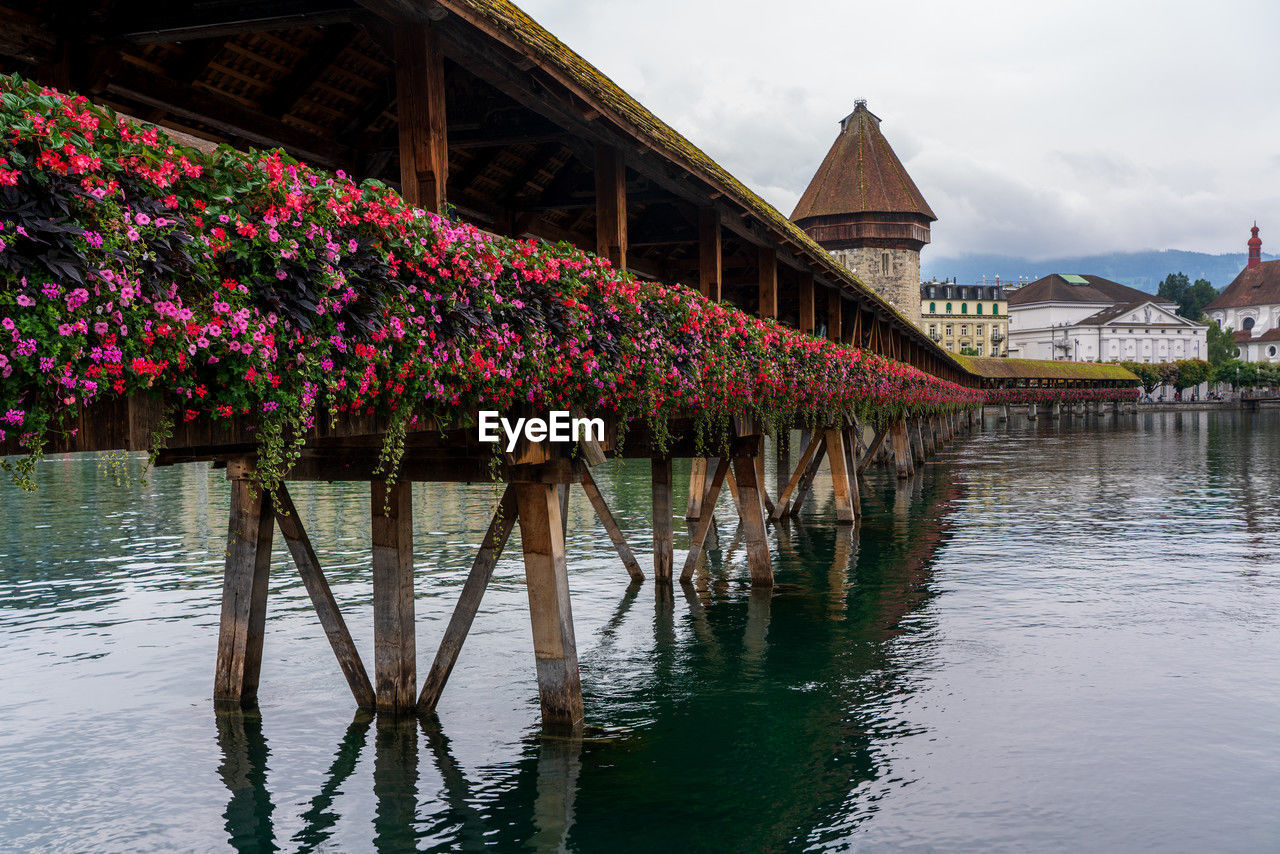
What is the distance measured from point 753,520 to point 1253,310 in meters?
156

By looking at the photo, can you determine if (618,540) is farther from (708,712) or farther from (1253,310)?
(1253,310)

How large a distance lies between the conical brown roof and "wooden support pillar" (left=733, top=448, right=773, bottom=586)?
46692mm

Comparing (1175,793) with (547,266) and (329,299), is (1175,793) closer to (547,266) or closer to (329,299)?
(547,266)

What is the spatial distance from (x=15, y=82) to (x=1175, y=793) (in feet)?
24.3

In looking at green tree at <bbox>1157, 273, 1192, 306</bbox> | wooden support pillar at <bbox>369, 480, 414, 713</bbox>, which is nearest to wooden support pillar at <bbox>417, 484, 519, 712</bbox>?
wooden support pillar at <bbox>369, 480, 414, 713</bbox>

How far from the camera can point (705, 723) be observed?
29.3 ft

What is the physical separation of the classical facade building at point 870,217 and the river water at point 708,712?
41587 millimetres

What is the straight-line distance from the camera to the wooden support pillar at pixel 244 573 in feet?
27.5

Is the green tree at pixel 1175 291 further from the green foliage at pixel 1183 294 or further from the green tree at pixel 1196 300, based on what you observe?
A: the green tree at pixel 1196 300

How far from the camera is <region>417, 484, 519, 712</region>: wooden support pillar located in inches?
331

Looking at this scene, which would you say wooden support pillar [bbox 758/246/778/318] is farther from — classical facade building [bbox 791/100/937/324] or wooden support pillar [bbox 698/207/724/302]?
classical facade building [bbox 791/100/937/324]

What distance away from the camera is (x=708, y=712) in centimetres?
925

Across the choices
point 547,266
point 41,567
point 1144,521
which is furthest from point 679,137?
point 1144,521

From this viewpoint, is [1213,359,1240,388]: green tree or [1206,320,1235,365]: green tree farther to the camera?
[1206,320,1235,365]: green tree
